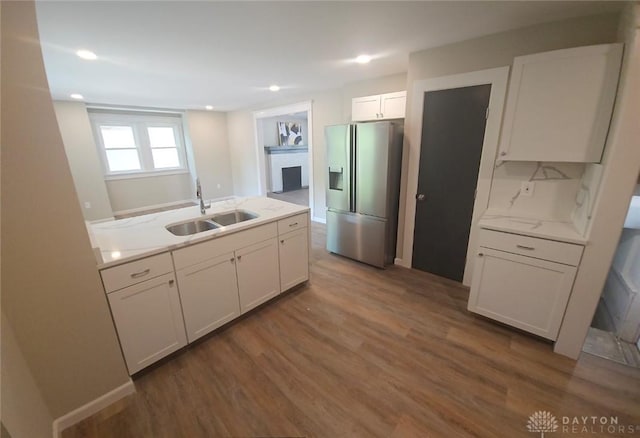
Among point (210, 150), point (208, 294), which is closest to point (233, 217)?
point (208, 294)

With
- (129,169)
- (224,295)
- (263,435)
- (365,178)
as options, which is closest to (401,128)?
(365,178)

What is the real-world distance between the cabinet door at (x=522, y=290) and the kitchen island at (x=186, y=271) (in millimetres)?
1695

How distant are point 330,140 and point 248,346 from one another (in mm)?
2439

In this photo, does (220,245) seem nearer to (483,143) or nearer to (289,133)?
(483,143)

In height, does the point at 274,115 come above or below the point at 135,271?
above

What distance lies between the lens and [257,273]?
7.38 ft

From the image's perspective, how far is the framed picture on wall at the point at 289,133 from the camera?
26.4ft

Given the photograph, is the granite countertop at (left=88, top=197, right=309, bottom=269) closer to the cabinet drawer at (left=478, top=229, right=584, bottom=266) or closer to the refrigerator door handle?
the refrigerator door handle

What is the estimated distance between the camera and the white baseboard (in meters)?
1.40

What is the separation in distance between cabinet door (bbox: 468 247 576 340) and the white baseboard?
2.67 metres

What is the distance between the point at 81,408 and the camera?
146 cm

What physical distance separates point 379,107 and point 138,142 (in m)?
5.63

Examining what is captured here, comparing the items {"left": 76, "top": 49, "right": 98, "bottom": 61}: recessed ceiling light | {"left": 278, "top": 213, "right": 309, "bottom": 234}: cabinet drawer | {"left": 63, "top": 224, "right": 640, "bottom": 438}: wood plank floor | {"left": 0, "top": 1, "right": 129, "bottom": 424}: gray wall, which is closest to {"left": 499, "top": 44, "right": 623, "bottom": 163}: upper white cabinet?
{"left": 63, "top": 224, "right": 640, "bottom": 438}: wood plank floor

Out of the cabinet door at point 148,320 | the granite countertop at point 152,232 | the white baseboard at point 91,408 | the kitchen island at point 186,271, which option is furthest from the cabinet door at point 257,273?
the white baseboard at point 91,408
